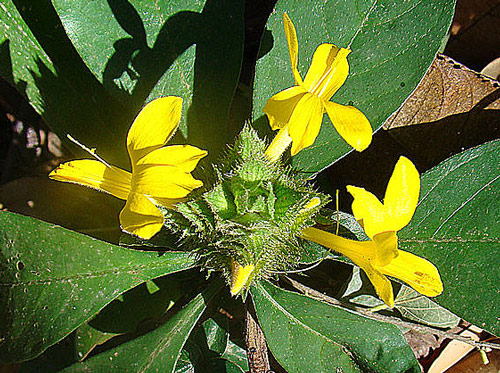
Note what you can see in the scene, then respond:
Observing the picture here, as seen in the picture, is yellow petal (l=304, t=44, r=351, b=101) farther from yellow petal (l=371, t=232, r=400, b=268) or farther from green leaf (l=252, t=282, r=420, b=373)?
green leaf (l=252, t=282, r=420, b=373)

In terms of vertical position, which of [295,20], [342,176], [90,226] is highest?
[295,20]

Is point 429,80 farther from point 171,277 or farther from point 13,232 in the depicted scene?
point 13,232

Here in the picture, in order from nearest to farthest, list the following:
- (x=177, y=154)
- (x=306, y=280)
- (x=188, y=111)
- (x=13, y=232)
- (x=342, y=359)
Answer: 1. (x=177, y=154)
2. (x=13, y=232)
3. (x=342, y=359)
4. (x=188, y=111)
5. (x=306, y=280)

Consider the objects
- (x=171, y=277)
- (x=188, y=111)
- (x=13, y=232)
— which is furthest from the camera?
(x=171, y=277)

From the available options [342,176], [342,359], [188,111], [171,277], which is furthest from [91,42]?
[342,359]

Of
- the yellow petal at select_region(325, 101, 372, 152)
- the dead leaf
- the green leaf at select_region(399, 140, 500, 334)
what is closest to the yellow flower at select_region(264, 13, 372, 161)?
the yellow petal at select_region(325, 101, 372, 152)

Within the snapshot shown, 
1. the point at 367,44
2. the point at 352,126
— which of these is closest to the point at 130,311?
the point at 352,126
